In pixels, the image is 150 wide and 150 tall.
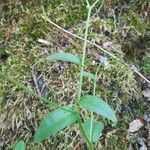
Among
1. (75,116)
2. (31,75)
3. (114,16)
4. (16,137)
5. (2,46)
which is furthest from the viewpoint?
(114,16)

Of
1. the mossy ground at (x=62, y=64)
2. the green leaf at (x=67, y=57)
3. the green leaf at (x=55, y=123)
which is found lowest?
the mossy ground at (x=62, y=64)

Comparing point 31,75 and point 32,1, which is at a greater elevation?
point 32,1

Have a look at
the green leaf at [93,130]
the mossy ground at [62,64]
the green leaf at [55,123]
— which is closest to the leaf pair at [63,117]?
the green leaf at [55,123]

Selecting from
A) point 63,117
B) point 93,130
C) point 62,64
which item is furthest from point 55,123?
point 62,64

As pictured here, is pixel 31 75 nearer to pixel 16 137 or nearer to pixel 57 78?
pixel 57 78

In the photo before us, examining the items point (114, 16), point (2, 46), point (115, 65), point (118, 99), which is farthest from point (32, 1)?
point (118, 99)

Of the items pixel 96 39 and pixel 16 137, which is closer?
pixel 16 137

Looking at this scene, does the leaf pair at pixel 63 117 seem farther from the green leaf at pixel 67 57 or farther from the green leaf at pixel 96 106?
A: the green leaf at pixel 67 57
